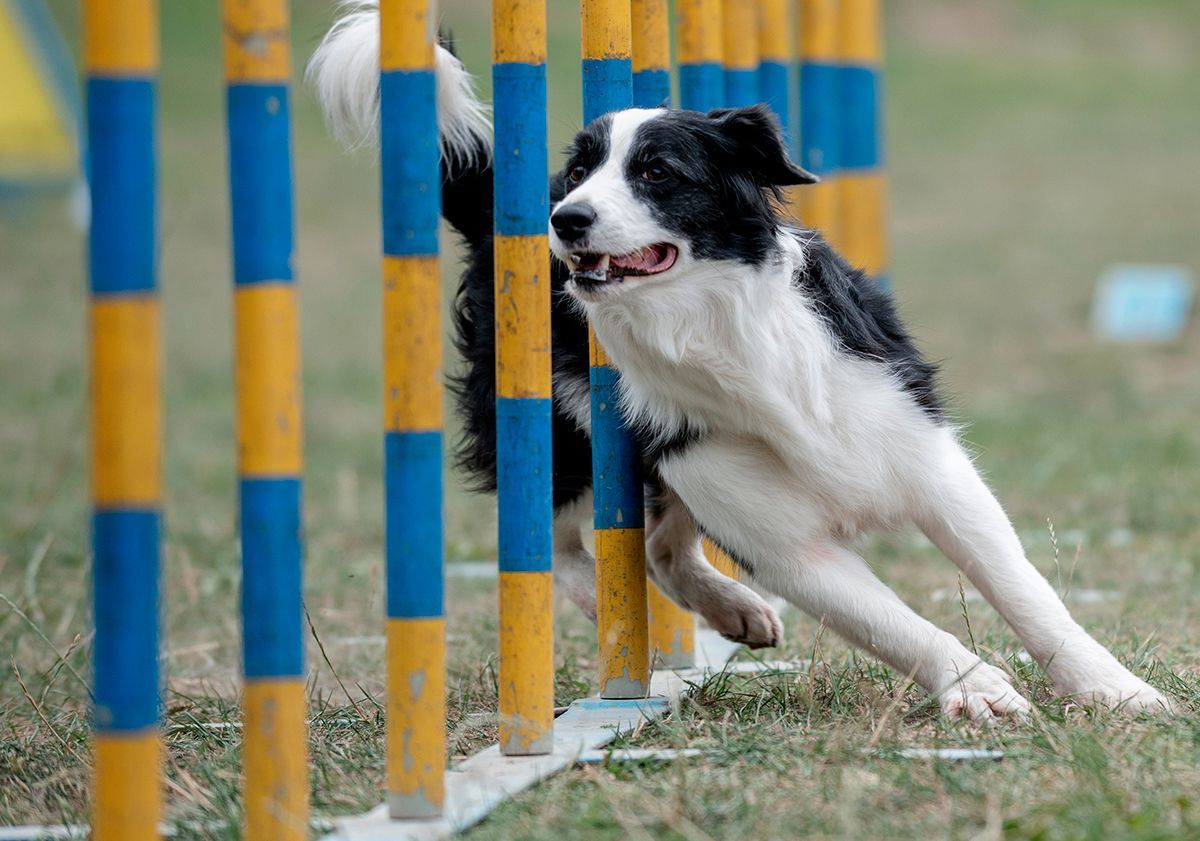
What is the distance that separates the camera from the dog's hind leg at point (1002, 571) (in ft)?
10.9

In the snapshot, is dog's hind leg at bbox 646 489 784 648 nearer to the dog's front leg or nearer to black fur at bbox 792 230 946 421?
the dog's front leg

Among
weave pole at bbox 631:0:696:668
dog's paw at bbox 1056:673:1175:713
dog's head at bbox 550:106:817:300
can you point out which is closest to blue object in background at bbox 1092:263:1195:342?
weave pole at bbox 631:0:696:668

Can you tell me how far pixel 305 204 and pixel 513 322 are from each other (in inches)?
625

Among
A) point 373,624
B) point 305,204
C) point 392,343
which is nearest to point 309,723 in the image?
point 392,343

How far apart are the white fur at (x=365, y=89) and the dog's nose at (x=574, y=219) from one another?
0.93 metres

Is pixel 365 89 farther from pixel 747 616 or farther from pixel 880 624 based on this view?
pixel 880 624

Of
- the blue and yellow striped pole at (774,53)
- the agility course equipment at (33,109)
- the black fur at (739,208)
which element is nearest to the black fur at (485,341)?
the black fur at (739,208)

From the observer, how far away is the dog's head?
320 cm

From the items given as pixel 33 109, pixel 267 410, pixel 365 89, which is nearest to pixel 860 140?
pixel 365 89

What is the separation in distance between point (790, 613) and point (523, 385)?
2.25m

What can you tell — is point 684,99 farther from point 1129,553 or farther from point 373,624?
point 1129,553

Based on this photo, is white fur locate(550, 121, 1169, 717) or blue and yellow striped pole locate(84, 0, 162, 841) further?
white fur locate(550, 121, 1169, 717)

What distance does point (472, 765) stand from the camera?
2873 mm

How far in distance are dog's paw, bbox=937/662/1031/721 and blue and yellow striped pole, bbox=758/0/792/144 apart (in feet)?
6.88
